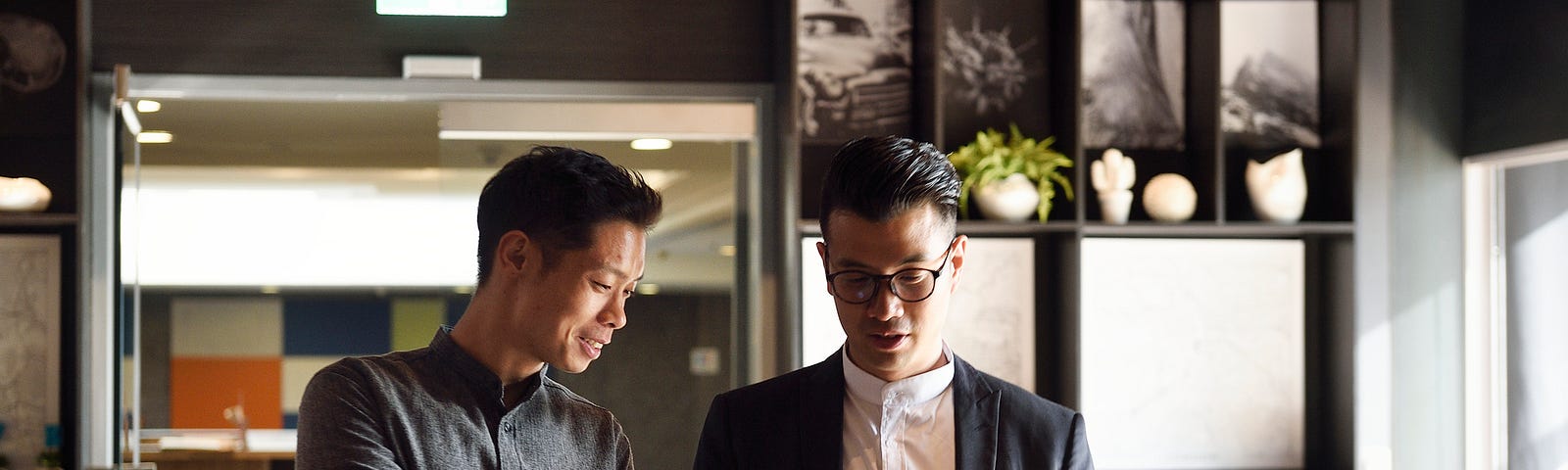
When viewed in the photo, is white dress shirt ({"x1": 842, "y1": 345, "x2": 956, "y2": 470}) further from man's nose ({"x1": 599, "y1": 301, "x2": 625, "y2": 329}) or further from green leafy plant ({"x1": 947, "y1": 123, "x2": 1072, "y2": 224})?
green leafy plant ({"x1": 947, "y1": 123, "x2": 1072, "y2": 224})

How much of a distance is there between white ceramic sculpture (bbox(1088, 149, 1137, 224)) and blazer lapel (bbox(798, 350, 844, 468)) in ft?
7.61

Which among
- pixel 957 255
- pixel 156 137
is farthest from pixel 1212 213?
pixel 156 137

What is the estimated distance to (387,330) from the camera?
4.27 metres

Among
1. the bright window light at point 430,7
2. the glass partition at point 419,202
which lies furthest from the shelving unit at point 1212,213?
the bright window light at point 430,7

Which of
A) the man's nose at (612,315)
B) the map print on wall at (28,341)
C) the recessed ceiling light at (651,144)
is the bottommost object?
the map print on wall at (28,341)

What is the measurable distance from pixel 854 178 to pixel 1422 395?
307 cm

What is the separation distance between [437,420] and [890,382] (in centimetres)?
59

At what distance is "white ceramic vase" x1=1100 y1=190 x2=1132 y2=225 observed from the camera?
13.3 ft

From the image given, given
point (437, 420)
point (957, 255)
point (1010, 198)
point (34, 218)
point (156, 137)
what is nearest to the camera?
point (437, 420)

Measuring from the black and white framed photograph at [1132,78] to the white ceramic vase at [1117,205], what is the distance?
0.31 m

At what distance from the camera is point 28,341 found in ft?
13.1

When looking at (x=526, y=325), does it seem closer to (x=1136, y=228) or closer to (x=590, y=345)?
(x=590, y=345)

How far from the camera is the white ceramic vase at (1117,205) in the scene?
13.3ft

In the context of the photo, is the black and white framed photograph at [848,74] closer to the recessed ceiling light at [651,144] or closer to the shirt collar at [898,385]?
the recessed ceiling light at [651,144]
